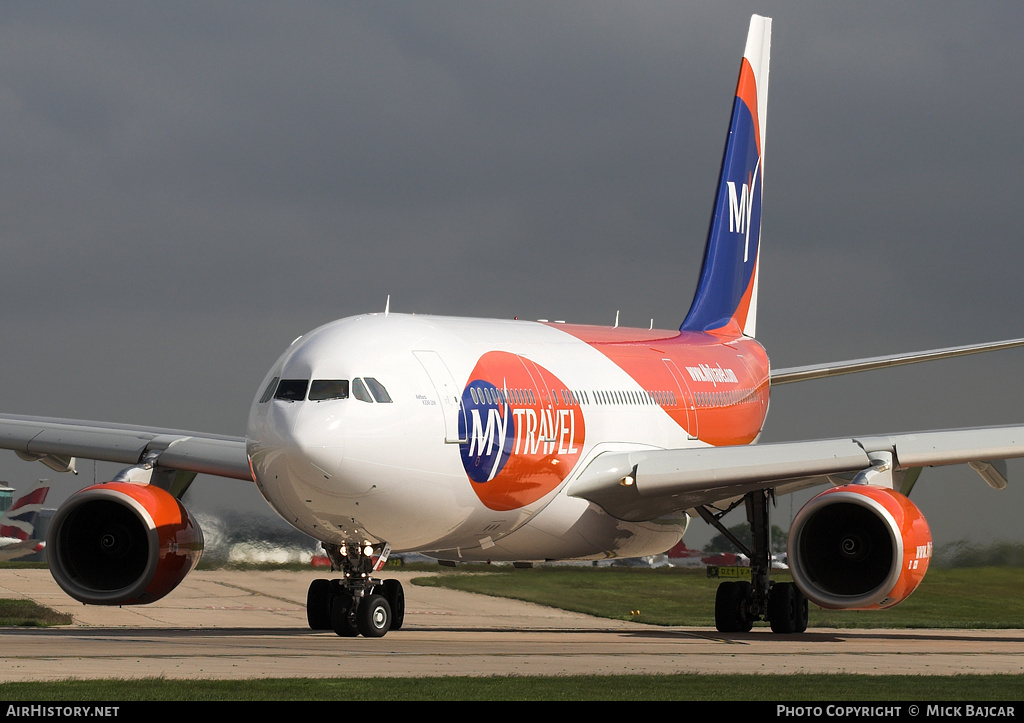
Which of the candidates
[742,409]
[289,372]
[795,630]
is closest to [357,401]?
[289,372]

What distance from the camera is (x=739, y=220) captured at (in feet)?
101

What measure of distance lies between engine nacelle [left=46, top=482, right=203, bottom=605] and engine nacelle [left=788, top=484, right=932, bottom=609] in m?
7.01

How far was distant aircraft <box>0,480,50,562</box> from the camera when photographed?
3628 cm

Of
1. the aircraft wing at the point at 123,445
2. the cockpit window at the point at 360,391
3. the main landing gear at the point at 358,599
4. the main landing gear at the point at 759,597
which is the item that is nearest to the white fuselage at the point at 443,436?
the cockpit window at the point at 360,391

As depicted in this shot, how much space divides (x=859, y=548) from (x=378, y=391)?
5619mm

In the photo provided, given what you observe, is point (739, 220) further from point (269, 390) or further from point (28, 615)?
point (269, 390)

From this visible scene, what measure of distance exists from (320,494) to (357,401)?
1.00 meters

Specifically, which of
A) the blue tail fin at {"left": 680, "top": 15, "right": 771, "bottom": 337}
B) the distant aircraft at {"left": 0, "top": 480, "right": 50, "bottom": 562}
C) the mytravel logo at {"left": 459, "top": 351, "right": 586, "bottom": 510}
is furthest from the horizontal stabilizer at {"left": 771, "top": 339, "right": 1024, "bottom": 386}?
the distant aircraft at {"left": 0, "top": 480, "right": 50, "bottom": 562}

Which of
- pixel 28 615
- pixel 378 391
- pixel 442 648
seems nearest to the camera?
pixel 442 648

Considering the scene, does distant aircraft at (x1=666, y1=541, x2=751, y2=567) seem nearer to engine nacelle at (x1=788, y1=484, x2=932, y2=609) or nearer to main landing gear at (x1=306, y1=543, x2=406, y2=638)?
engine nacelle at (x1=788, y1=484, x2=932, y2=609)

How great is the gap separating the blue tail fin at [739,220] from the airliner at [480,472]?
19.6 feet

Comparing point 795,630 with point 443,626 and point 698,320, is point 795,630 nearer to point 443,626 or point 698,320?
point 443,626

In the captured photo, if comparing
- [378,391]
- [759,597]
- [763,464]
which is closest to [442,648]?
[378,391]

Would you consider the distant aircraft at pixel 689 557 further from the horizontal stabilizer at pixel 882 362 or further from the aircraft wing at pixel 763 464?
the aircraft wing at pixel 763 464
